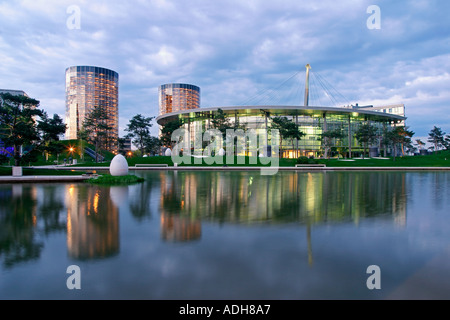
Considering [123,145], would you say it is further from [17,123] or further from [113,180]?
[113,180]

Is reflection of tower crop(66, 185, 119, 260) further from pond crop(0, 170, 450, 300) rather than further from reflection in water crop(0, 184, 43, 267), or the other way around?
reflection in water crop(0, 184, 43, 267)

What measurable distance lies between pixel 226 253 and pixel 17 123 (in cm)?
2862

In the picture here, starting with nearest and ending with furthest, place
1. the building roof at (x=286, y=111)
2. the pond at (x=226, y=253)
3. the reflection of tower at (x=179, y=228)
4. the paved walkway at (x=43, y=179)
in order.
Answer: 1. the pond at (x=226, y=253)
2. the reflection of tower at (x=179, y=228)
3. the paved walkway at (x=43, y=179)
4. the building roof at (x=286, y=111)

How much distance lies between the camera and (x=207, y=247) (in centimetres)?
572

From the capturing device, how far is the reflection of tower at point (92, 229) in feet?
18.2

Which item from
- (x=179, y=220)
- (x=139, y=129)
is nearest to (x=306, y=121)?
(x=139, y=129)

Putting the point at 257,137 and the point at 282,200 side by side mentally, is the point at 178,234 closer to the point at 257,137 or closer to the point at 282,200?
the point at 282,200

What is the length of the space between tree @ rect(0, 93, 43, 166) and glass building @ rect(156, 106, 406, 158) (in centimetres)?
4086

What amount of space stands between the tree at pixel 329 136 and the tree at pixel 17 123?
52.2 meters

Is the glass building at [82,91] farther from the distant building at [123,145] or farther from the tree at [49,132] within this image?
the tree at [49,132]

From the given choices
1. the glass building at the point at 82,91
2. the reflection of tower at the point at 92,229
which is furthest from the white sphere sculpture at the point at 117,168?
the glass building at the point at 82,91

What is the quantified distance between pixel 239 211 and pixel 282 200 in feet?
9.94

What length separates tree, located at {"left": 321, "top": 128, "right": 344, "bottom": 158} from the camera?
58938mm
